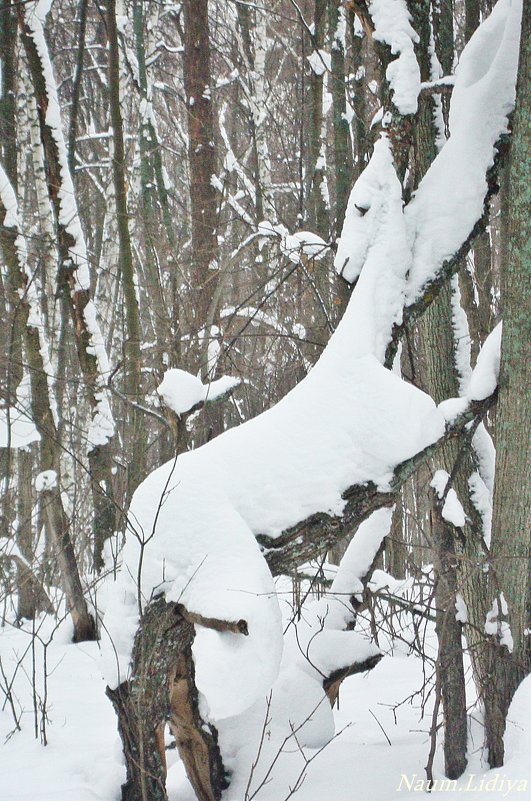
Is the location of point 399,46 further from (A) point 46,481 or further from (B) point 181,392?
(A) point 46,481

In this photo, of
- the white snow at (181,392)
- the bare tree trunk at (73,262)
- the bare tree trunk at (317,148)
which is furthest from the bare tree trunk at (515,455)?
the bare tree trunk at (317,148)

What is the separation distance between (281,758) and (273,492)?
59.6 inches

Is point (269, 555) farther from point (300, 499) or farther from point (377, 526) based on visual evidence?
point (377, 526)

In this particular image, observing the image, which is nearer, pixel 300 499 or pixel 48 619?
Result: pixel 300 499

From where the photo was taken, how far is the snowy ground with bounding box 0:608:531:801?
2.88 m

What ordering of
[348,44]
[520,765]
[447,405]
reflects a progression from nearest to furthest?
[520,765], [447,405], [348,44]

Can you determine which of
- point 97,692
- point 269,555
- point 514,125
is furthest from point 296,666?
point 514,125

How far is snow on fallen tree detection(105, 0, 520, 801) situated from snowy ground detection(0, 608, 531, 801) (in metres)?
0.37

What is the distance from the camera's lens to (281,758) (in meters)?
3.40

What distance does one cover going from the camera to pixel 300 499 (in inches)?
108

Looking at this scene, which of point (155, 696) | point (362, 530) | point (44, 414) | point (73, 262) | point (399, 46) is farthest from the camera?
point (44, 414)

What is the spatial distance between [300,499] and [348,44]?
22.5 ft

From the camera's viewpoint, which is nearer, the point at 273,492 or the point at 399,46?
the point at 273,492

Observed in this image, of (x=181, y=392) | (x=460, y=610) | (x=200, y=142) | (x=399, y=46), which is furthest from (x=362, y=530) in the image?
(x=200, y=142)
